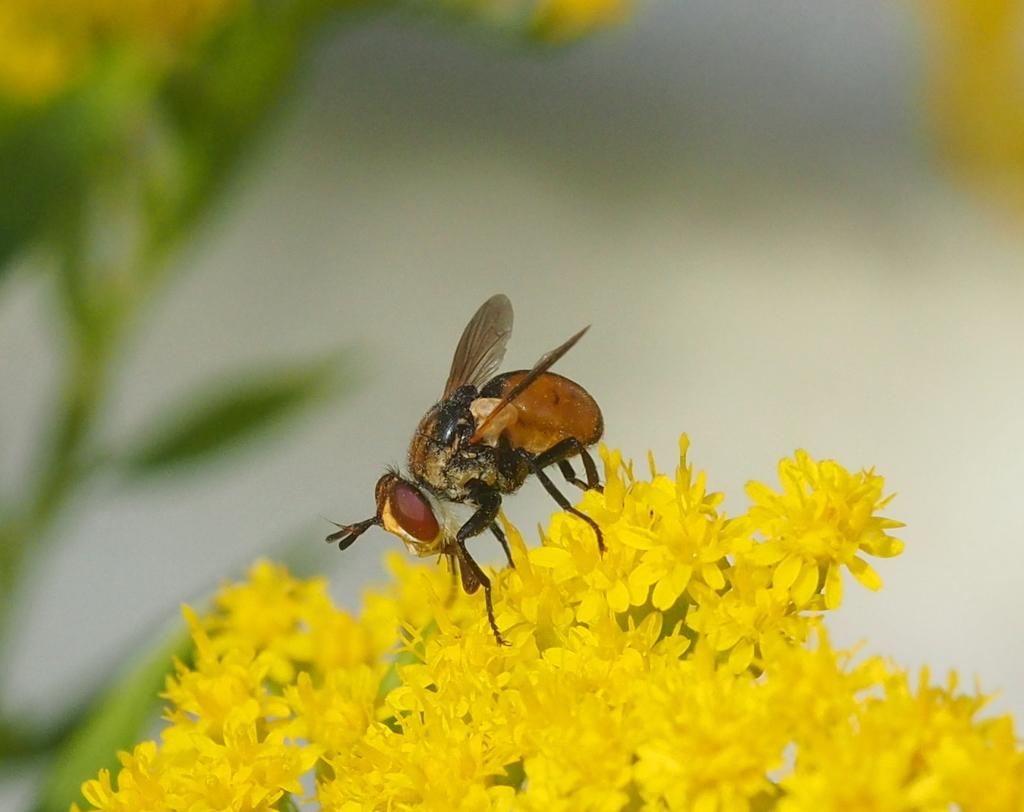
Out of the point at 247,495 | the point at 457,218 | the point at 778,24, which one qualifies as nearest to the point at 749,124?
the point at 778,24

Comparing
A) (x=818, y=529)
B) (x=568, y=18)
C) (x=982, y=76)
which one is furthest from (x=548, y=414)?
(x=982, y=76)

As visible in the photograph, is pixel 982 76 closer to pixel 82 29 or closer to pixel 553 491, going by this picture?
pixel 82 29

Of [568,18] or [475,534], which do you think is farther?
[568,18]

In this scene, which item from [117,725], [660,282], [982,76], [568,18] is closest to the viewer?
[117,725]

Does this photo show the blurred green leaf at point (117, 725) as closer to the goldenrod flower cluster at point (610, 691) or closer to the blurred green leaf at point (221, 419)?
the goldenrod flower cluster at point (610, 691)

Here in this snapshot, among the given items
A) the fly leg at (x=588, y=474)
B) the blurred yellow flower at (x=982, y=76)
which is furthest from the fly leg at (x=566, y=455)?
the blurred yellow flower at (x=982, y=76)
